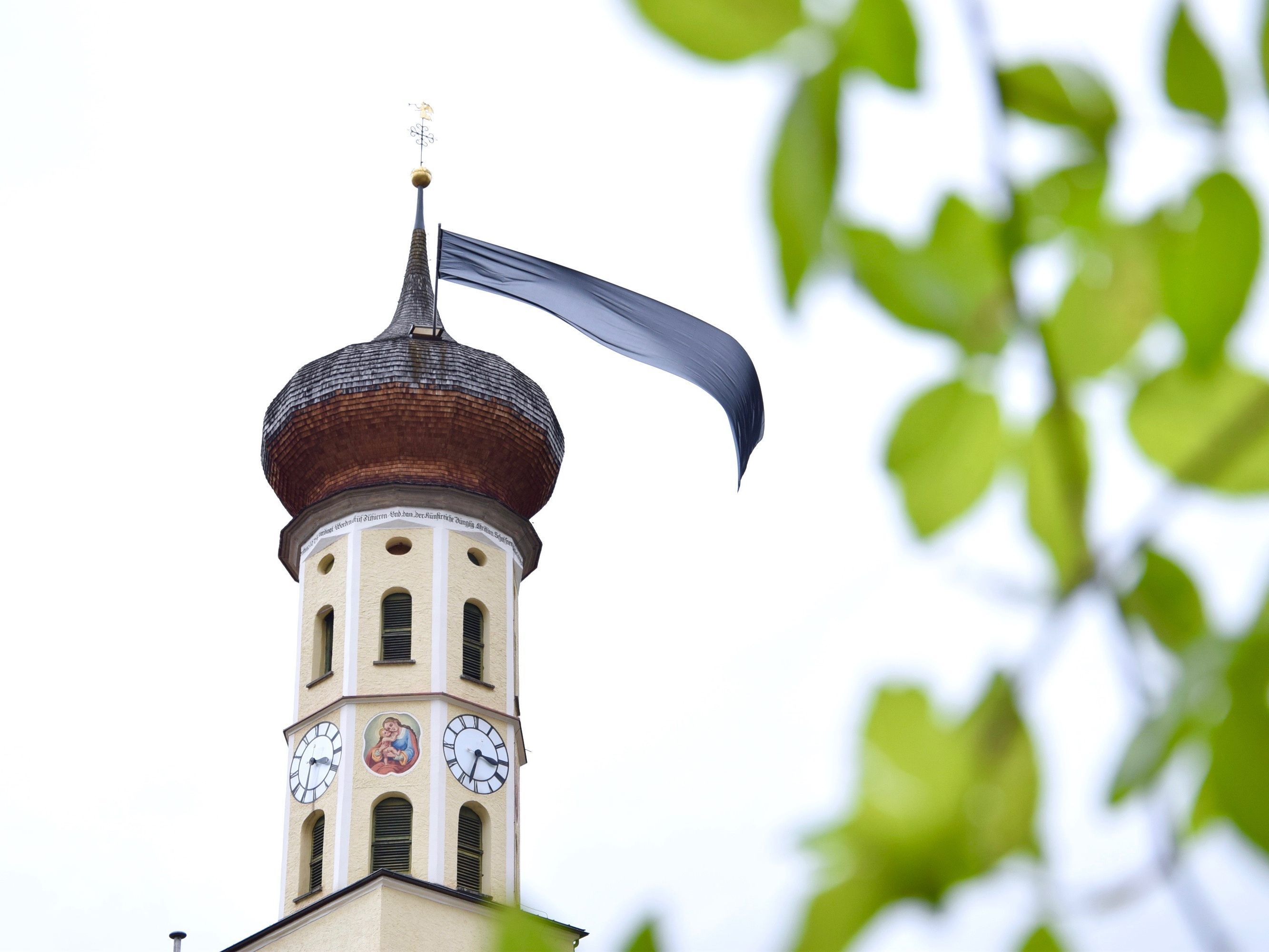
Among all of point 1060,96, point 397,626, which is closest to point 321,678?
point 397,626

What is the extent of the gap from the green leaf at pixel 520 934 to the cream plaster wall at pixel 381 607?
18.1 meters

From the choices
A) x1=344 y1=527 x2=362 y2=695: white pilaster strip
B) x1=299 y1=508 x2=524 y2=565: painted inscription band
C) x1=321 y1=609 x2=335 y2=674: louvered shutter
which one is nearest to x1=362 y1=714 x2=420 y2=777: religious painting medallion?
x1=344 y1=527 x2=362 y2=695: white pilaster strip

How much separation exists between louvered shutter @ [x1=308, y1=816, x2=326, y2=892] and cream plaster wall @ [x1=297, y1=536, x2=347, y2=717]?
1184 millimetres

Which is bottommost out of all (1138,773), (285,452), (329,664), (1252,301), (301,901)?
(1138,773)

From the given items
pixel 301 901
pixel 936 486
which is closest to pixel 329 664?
pixel 301 901

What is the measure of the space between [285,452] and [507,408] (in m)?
2.45

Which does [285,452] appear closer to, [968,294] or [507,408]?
[507,408]

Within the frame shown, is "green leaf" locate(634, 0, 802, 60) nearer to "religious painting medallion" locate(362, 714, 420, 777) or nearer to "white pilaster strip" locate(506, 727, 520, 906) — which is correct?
"white pilaster strip" locate(506, 727, 520, 906)

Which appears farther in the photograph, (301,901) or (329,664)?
(329,664)

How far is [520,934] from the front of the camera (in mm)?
688

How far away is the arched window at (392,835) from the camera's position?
17453mm

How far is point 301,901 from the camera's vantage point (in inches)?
693

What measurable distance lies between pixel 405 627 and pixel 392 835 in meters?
2.30

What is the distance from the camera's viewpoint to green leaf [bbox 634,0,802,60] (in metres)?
0.63
